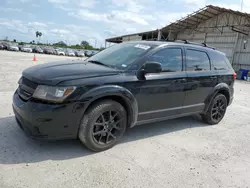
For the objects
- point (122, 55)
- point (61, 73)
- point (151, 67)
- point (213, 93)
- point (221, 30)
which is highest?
point (221, 30)

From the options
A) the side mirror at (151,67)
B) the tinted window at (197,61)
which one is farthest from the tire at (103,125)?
the tinted window at (197,61)

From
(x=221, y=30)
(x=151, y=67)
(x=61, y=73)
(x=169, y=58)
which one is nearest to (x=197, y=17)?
(x=221, y=30)

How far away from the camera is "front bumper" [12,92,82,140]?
2.68 m

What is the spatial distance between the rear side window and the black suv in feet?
0.47

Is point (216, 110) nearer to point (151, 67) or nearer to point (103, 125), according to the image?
point (151, 67)

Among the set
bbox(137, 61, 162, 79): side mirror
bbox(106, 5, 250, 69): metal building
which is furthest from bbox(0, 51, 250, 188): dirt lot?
bbox(106, 5, 250, 69): metal building

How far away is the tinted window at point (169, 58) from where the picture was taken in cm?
370

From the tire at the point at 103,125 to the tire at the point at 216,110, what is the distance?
242 centimetres

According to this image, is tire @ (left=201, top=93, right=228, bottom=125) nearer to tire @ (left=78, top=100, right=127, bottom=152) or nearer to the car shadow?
the car shadow

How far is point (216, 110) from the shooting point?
16.4 ft

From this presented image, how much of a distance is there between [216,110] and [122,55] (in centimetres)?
276

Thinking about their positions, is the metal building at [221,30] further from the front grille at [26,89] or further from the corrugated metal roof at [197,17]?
the front grille at [26,89]

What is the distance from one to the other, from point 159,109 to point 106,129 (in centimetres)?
109

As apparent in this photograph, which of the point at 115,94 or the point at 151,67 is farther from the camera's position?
the point at 151,67
